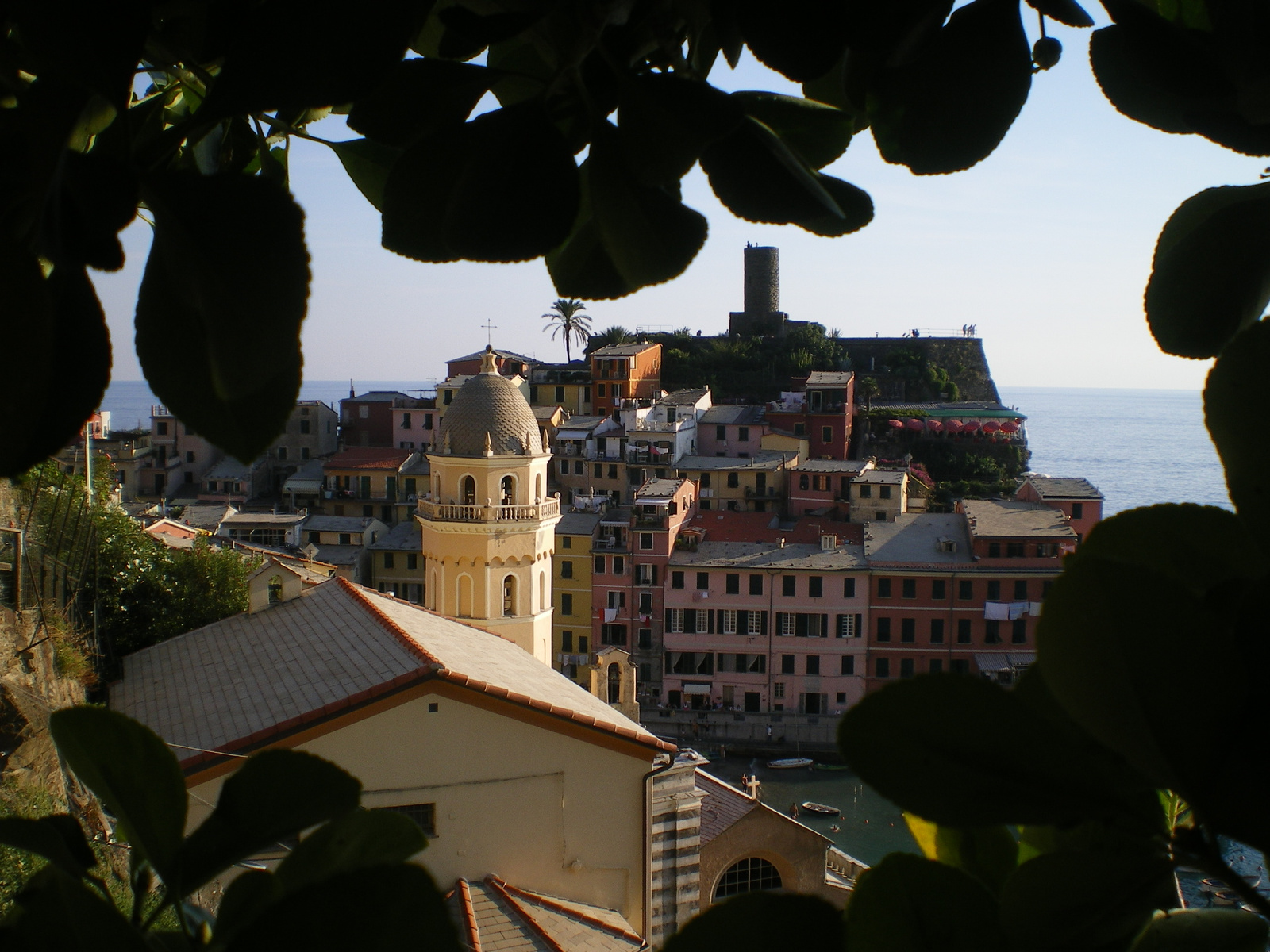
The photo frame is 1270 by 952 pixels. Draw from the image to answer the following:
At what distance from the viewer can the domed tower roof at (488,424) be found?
453 inches

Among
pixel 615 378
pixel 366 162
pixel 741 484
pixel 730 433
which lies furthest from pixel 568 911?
pixel 615 378

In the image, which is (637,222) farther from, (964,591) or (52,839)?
(964,591)

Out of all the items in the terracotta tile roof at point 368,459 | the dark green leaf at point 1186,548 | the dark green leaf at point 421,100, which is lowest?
the terracotta tile roof at point 368,459

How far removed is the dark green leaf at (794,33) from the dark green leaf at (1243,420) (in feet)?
0.72

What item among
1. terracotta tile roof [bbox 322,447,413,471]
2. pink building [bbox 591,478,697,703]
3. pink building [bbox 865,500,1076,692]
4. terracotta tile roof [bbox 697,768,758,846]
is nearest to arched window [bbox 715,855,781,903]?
terracotta tile roof [bbox 697,768,758,846]

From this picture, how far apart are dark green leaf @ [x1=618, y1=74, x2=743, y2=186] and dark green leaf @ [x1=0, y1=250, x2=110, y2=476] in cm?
24

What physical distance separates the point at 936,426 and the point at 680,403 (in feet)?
23.0

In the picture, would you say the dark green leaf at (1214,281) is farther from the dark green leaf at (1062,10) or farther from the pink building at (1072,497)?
the pink building at (1072,497)

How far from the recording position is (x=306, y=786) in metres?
0.46

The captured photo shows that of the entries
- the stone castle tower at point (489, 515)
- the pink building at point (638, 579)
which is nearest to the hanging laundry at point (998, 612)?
the pink building at point (638, 579)

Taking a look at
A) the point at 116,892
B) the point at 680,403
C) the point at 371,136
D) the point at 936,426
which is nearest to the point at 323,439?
the point at 680,403

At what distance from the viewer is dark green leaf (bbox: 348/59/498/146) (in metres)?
0.55

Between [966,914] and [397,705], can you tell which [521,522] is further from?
[966,914]

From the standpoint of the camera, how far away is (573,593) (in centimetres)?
2175
